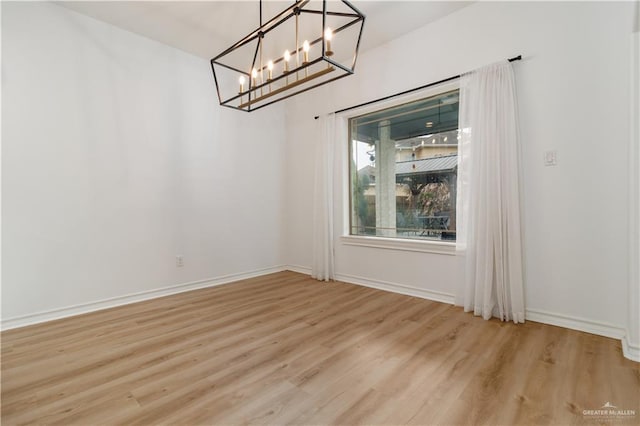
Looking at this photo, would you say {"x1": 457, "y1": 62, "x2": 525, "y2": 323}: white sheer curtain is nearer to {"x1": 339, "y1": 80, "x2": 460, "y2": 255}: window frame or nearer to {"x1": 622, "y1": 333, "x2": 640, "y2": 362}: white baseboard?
{"x1": 339, "y1": 80, "x2": 460, "y2": 255}: window frame

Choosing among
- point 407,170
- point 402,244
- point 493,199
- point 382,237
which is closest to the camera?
point 493,199

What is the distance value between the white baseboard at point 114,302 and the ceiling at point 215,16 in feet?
9.68

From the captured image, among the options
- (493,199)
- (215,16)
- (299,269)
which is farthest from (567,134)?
(299,269)

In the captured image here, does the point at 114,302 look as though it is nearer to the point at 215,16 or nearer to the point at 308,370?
the point at 308,370

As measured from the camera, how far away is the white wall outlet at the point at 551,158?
8.24 feet

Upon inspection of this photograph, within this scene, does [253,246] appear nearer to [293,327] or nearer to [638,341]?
[293,327]

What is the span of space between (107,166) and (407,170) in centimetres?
340

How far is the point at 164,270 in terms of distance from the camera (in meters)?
3.57

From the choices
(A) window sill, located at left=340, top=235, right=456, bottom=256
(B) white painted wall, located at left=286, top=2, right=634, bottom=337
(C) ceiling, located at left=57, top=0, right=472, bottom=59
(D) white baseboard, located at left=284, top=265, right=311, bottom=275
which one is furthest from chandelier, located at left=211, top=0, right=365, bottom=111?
(D) white baseboard, located at left=284, top=265, right=311, bottom=275

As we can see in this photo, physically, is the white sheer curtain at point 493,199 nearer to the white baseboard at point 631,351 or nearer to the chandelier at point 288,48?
the white baseboard at point 631,351

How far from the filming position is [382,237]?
394 centimetres

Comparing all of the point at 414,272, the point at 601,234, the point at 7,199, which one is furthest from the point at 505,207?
the point at 7,199

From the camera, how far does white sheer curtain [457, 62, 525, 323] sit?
8.59 feet

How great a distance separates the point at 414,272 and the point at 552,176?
5.29 ft
